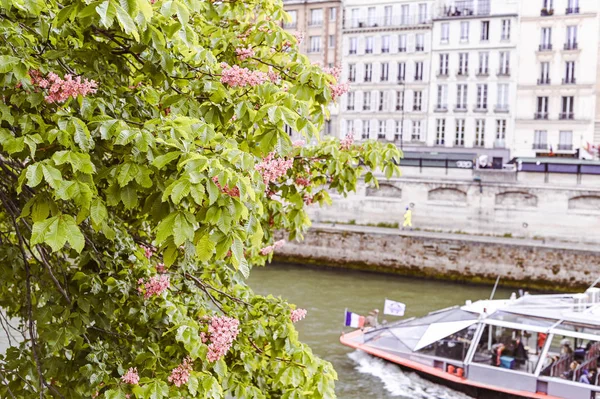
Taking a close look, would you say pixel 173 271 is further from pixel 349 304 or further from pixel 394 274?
pixel 394 274

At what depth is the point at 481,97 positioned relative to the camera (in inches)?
1726

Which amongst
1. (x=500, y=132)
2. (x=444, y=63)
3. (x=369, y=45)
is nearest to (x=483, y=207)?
(x=500, y=132)

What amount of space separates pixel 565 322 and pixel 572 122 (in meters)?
29.9

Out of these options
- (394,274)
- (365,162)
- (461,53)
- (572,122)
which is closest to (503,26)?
(461,53)

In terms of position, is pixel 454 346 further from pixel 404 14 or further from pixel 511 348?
pixel 404 14

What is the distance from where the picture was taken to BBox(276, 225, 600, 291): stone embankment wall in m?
26.5

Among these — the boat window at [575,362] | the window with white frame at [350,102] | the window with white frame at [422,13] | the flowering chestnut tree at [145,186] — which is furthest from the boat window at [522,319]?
the window with white frame at [350,102]

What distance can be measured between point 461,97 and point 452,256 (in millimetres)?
18492

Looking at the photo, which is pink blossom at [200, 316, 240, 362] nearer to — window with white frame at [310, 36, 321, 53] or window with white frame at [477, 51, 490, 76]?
window with white frame at [477, 51, 490, 76]

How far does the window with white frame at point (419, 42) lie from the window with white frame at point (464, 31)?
2315 millimetres

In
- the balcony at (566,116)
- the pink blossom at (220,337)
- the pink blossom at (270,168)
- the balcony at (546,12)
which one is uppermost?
the balcony at (546,12)

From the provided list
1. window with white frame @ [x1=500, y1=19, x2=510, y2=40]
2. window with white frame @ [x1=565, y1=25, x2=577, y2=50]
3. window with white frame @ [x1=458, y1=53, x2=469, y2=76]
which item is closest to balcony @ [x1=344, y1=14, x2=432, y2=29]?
window with white frame @ [x1=458, y1=53, x2=469, y2=76]

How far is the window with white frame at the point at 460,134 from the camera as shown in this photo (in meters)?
44.4

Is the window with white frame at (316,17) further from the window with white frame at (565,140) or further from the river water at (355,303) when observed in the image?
the river water at (355,303)
